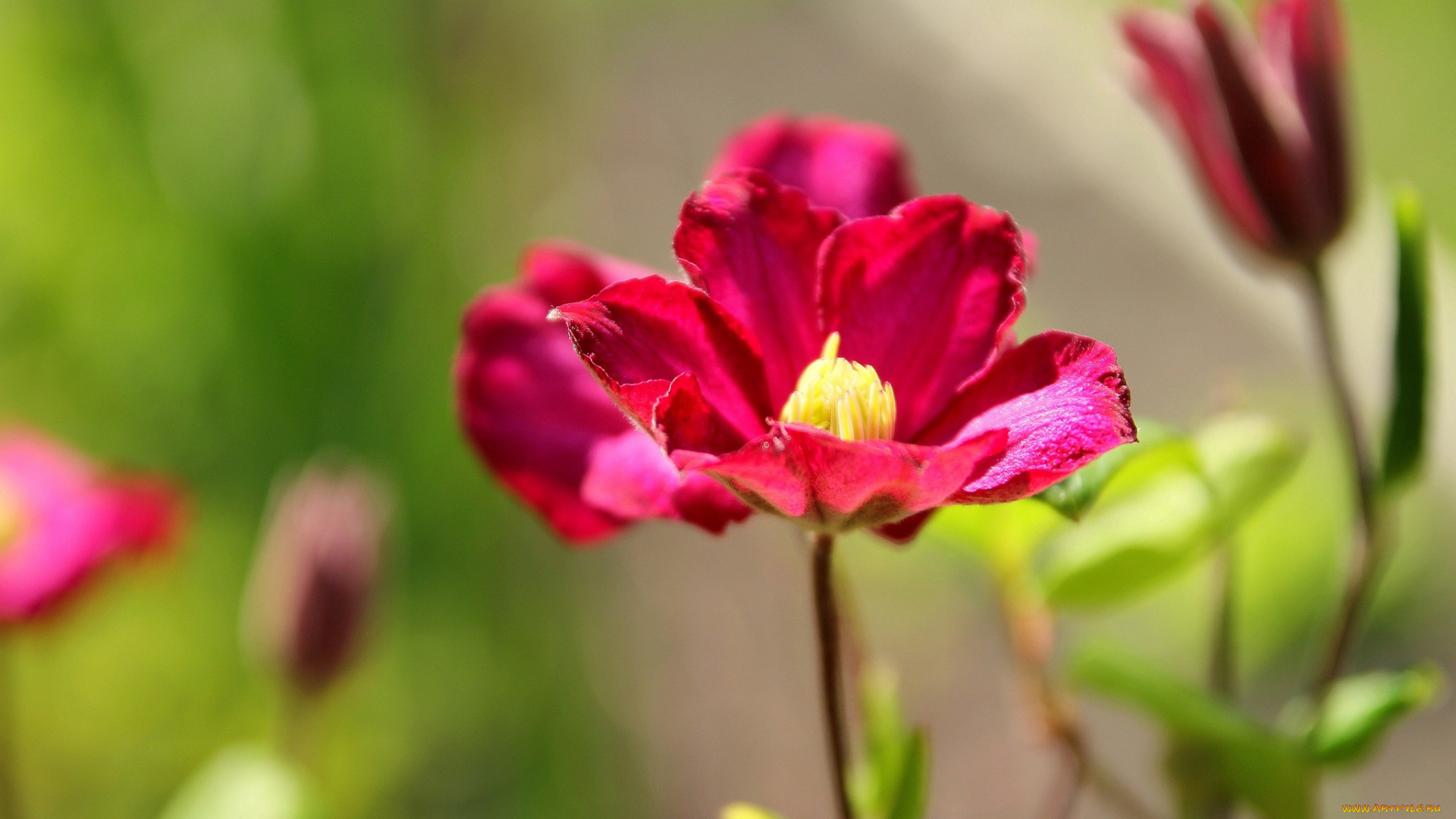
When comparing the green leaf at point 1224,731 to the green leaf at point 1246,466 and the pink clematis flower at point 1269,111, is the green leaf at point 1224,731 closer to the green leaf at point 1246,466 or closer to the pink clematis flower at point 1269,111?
the green leaf at point 1246,466

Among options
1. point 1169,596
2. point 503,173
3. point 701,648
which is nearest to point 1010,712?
point 1169,596

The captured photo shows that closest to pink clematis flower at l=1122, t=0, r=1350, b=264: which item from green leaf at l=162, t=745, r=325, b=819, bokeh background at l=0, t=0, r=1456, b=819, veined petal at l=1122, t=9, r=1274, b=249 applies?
veined petal at l=1122, t=9, r=1274, b=249

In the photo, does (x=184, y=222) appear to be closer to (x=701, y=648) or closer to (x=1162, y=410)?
(x=701, y=648)

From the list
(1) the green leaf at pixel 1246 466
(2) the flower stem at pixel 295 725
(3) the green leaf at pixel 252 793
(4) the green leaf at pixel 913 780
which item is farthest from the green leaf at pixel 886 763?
(2) the flower stem at pixel 295 725

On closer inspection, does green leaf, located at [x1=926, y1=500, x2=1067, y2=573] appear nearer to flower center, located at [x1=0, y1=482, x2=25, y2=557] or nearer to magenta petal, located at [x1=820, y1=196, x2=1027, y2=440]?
magenta petal, located at [x1=820, y1=196, x2=1027, y2=440]

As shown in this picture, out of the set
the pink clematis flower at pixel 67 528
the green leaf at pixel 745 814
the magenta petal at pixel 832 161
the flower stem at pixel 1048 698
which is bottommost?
the pink clematis flower at pixel 67 528

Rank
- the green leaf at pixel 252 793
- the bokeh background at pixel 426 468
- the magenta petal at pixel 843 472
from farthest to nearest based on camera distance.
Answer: the bokeh background at pixel 426 468, the green leaf at pixel 252 793, the magenta petal at pixel 843 472

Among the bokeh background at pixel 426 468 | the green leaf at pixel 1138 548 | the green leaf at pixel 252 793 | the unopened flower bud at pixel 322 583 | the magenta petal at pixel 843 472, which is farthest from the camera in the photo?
the bokeh background at pixel 426 468

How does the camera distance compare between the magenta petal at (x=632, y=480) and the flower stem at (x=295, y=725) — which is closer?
the magenta petal at (x=632, y=480)
